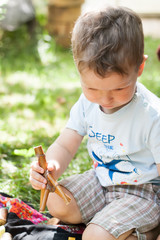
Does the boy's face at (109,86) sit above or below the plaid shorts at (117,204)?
above

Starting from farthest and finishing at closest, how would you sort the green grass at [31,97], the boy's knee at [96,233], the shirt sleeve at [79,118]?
the green grass at [31,97] → the shirt sleeve at [79,118] → the boy's knee at [96,233]

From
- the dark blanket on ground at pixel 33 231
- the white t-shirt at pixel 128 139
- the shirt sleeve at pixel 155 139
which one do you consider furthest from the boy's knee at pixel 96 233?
the shirt sleeve at pixel 155 139

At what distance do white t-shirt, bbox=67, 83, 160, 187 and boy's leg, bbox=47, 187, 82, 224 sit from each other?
0.16 meters

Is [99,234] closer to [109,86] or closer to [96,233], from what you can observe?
[96,233]

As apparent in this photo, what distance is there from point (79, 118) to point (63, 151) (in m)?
0.17

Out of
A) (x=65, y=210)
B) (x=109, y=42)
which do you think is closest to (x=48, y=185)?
(x=65, y=210)

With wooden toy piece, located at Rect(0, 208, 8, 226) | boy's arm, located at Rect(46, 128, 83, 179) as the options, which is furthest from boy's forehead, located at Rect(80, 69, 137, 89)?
wooden toy piece, located at Rect(0, 208, 8, 226)

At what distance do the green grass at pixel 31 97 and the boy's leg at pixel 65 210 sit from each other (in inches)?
8.2

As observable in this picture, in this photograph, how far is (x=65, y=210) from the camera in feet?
5.02

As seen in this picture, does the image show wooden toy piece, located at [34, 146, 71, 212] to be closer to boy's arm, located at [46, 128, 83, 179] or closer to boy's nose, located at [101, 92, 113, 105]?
boy's arm, located at [46, 128, 83, 179]

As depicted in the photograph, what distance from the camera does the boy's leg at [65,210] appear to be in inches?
60.4

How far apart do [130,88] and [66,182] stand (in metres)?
0.55

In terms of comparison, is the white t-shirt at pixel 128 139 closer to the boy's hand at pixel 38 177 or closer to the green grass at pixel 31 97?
the boy's hand at pixel 38 177

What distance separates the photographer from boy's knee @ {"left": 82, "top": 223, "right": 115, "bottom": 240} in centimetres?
133
